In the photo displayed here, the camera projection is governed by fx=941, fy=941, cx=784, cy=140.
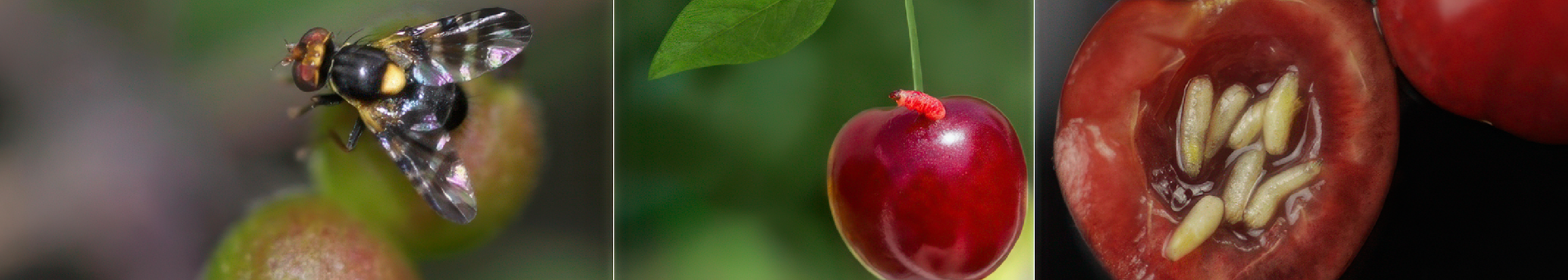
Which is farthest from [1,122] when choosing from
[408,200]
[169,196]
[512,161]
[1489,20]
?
[1489,20]

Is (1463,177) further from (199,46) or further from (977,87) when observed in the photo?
(199,46)

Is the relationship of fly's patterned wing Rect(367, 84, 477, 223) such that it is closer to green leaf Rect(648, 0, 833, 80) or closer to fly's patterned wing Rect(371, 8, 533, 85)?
fly's patterned wing Rect(371, 8, 533, 85)

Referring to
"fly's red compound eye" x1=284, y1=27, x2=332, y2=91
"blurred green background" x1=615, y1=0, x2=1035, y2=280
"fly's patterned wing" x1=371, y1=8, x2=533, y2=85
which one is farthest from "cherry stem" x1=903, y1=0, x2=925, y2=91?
"fly's red compound eye" x1=284, y1=27, x2=332, y2=91

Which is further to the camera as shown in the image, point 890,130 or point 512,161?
point 512,161

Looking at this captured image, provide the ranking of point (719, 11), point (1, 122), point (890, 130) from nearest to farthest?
point (1, 122) → point (890, 130) → point (719, 11)

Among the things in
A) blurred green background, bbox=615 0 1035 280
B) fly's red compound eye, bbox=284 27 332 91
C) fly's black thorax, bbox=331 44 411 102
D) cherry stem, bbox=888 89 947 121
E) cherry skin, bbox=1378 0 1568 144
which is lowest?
blurred green background, bbox=615 0 1035 280

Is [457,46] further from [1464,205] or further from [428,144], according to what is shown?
[1464,205]
